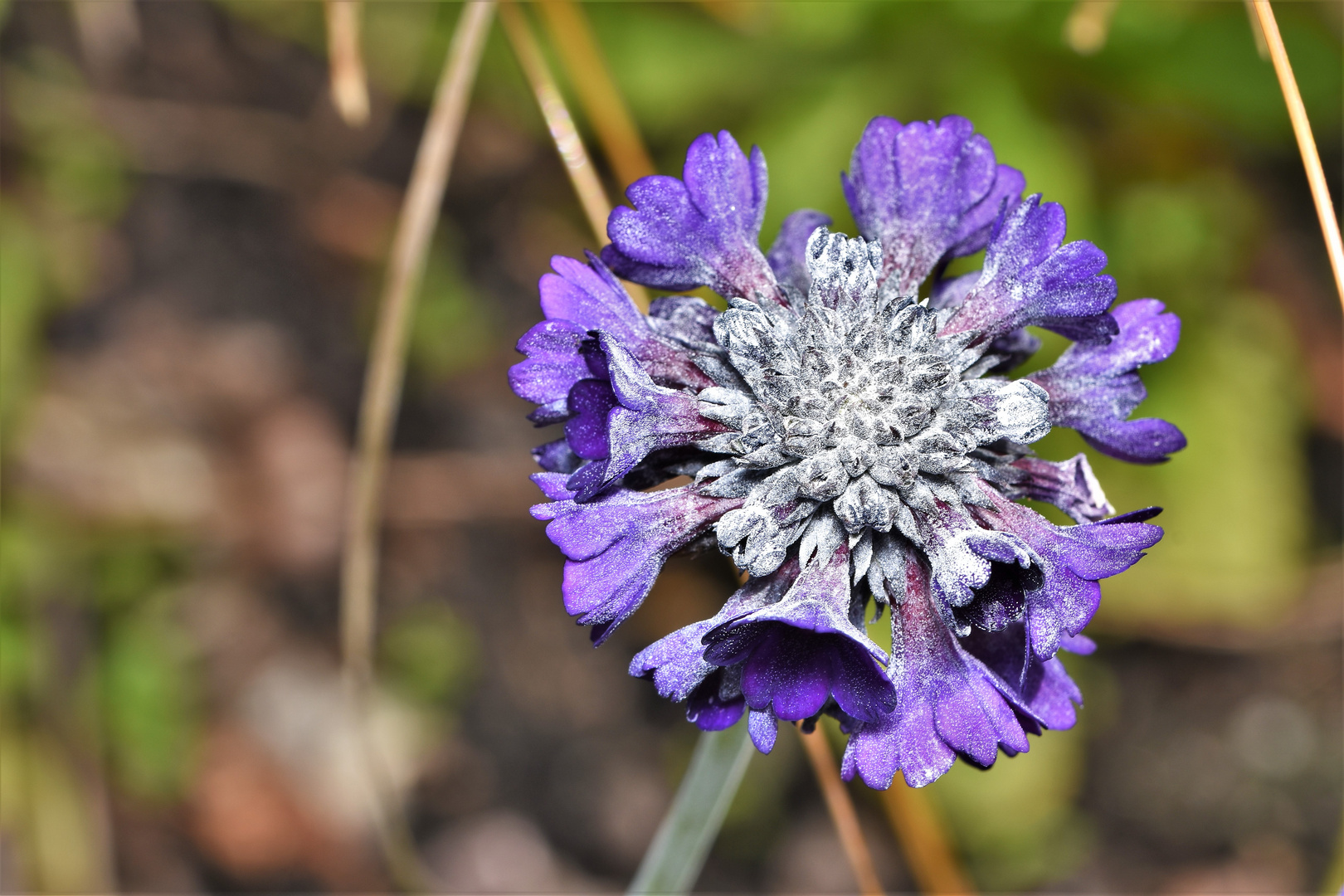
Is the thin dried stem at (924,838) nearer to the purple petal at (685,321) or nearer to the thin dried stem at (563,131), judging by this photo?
the thin dried stem at (563,131)

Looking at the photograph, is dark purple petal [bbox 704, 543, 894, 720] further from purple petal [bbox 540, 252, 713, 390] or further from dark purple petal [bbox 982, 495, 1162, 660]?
purple petal [bbox 540, 252, 713, 390]

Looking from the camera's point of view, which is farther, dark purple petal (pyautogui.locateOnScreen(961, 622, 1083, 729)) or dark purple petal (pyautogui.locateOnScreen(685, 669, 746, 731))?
dark purple petal (pyautogui.locateOnScreen(961, 622, 1083, 729))

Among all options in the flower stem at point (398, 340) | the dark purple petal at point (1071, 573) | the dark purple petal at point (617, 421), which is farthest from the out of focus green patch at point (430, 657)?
the dark purple petal at point (1071, 573)

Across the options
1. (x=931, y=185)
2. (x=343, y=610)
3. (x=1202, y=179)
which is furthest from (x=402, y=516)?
(x=1202, y=179)

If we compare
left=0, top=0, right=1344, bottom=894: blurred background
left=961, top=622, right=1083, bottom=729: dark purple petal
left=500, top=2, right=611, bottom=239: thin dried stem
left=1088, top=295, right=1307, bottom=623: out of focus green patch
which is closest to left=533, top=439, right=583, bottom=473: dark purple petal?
left=961, top=622, right=1083, bottom=729: dark purple petal

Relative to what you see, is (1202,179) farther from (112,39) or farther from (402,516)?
(112,39)
